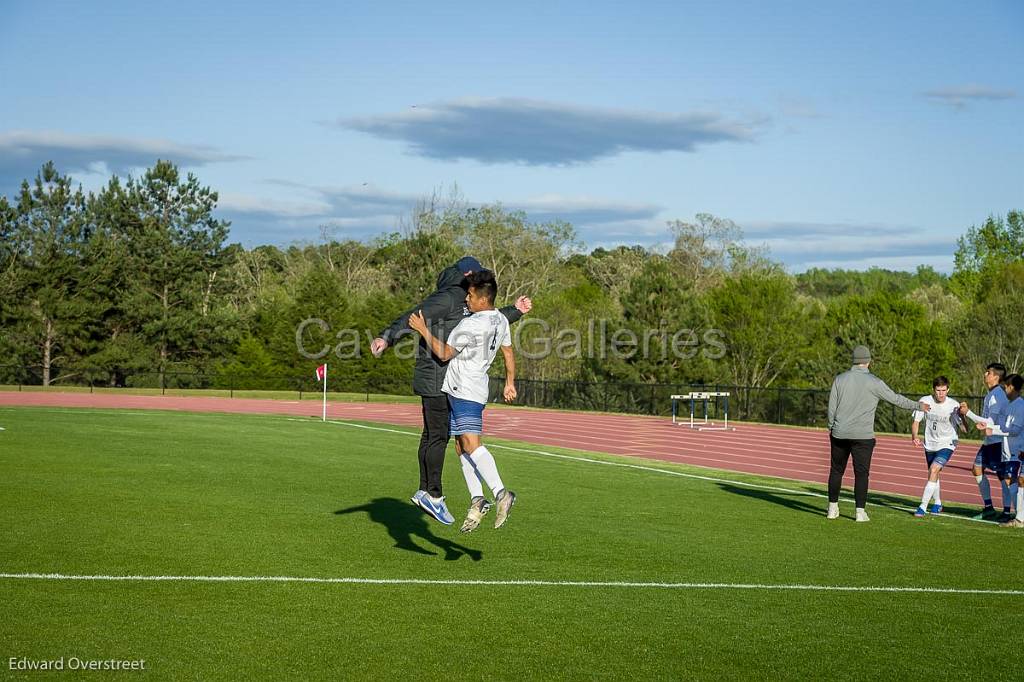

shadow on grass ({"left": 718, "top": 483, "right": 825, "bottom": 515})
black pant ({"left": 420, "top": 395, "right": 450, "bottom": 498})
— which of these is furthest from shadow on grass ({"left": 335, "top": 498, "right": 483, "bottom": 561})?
shadow on grass ({"left": 718, "top": 483, "right": 825, "bottom": 515})

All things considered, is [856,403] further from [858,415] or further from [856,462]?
[856,462]

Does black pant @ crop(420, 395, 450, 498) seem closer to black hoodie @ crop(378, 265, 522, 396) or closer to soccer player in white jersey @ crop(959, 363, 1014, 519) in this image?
black hoodie @ crop(378, 265, 522, 396)

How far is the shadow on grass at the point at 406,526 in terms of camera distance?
30.8 ft

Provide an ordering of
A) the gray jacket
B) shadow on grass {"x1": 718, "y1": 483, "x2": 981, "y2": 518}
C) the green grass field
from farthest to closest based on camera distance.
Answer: shadow on grass {"x1": 718, "y1": 483, "x2": 981, "y2": 518} < the gray jacket < the green grass field

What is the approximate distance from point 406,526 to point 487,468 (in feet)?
7.88

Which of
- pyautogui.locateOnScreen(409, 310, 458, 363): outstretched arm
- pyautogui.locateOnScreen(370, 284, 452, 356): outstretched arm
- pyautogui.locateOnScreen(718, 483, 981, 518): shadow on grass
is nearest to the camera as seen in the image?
pyautogui.locateOnScreen(409, 310, 458, 363): outstretched arm

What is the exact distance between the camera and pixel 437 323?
932cm

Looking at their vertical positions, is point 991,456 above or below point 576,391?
above

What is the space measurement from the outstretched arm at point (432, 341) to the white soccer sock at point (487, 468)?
838mm

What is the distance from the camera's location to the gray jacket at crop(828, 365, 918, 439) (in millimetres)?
12832

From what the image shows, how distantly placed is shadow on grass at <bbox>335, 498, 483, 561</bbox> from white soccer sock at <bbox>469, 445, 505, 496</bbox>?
29.6 inches

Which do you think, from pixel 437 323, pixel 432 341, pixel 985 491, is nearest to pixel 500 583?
pixel 432 341

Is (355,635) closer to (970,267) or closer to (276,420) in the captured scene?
(276,420)

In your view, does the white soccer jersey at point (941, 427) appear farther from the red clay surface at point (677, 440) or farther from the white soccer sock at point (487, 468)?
the white soccer sock at point (487, 468)
